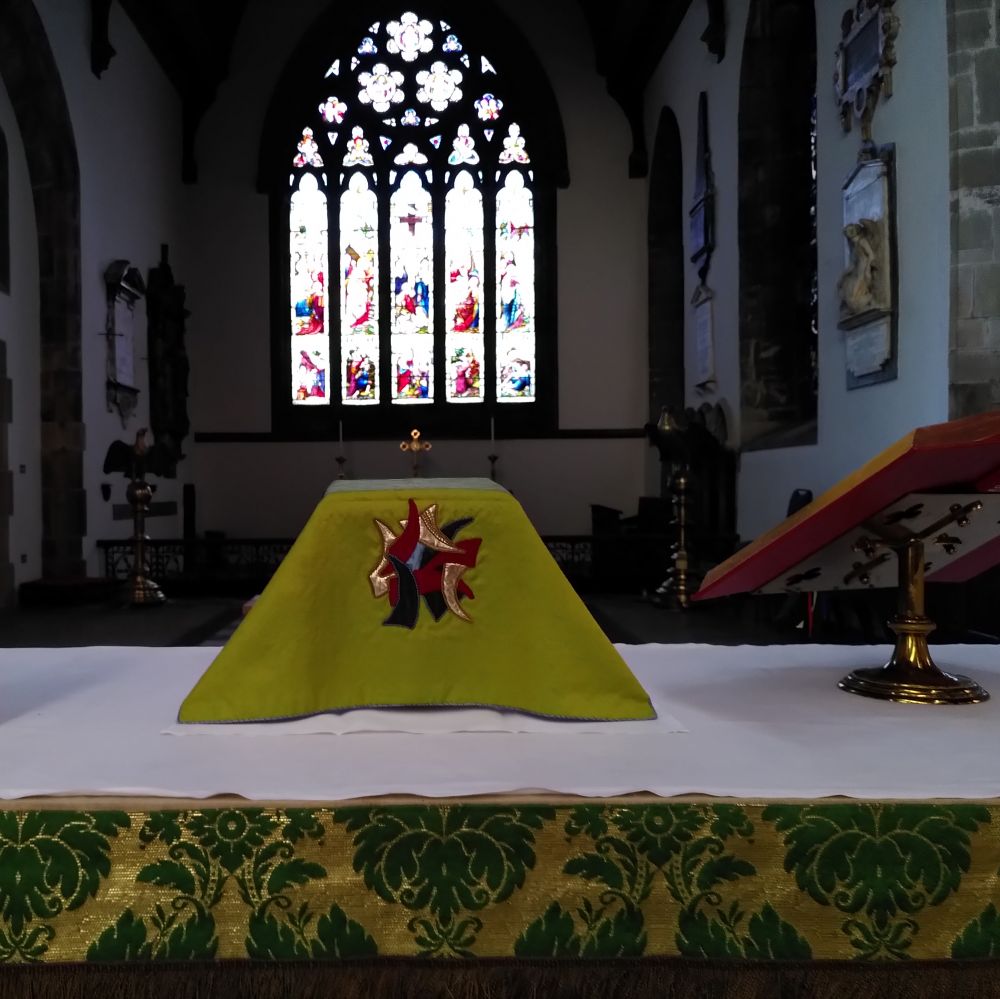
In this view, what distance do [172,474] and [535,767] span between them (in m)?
9.33

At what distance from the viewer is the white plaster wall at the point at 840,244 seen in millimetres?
4371

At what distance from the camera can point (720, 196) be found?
7988 mm

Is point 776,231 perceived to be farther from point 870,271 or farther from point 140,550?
point 140,550

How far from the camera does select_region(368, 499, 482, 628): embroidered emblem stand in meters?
1.22

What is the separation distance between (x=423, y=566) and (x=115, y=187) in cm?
842

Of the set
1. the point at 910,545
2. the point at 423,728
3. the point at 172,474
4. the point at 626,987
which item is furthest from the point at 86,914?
the point at 172,474

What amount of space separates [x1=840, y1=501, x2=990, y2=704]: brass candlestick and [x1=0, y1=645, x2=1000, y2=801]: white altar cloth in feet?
0.09

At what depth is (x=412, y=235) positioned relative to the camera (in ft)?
35.9

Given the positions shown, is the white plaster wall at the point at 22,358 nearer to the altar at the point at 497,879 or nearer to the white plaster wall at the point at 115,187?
the white plaster wall at the point at 115,187

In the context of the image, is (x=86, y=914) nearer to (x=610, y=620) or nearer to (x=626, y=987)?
(x=626, y=987)

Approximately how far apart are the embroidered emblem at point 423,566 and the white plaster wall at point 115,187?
6.94m

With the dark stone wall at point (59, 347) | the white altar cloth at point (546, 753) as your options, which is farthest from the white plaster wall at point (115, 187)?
the white altar cloth at point (546, 753)

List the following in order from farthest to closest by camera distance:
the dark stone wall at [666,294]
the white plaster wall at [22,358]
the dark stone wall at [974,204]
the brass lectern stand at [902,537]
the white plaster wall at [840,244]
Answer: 1. the dark stone wall at [666,294]
2. the white plaster wall at [22,358]
3. the white plaster wall at [840,244]
4. the dark stone wall at [974,204]
5. the brass lectern stand at [902,537]

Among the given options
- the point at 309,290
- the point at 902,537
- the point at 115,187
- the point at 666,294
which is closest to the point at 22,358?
the point at 115,187
